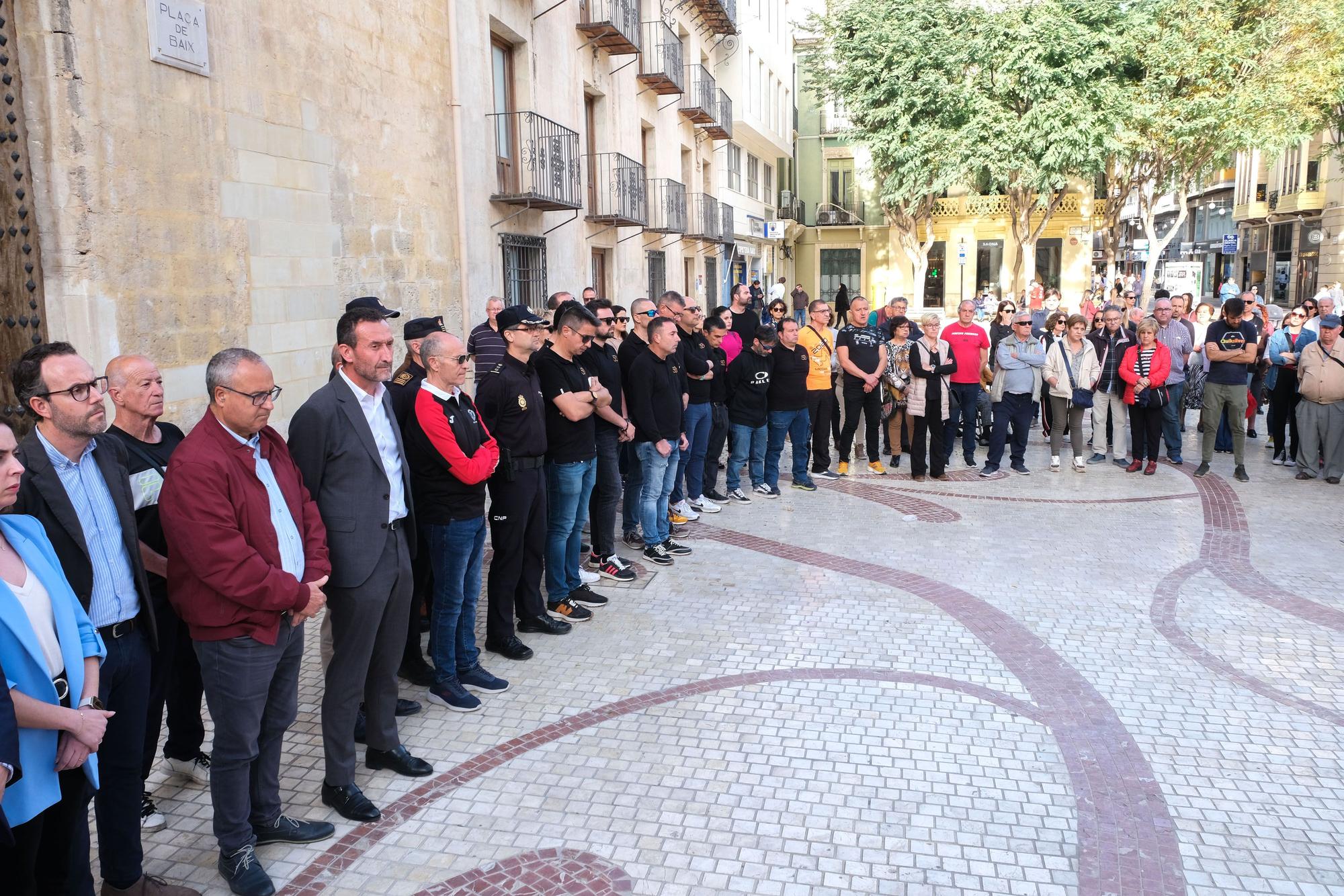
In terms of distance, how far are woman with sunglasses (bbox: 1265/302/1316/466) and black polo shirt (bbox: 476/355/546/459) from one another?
9222mm

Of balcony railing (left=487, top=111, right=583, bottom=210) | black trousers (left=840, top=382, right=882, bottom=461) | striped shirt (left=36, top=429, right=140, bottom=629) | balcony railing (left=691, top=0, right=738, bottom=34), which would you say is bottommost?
black trousers (left=840, top=382, right=882, bottom=461)

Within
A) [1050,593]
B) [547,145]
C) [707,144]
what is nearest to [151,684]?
[1050,593]

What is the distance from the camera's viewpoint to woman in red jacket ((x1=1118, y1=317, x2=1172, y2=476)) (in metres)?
10.5

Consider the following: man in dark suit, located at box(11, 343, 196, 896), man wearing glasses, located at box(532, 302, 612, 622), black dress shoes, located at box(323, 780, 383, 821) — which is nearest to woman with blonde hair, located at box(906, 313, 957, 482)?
man wearing glasses, located at box(532, 302, 612, 622)

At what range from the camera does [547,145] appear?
1377 centimetres

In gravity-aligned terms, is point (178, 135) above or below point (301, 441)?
above

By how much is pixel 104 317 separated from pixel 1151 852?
636cm

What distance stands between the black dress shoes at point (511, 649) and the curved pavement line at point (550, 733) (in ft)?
2.71

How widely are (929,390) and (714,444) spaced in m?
2.59

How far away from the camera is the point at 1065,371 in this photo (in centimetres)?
1088

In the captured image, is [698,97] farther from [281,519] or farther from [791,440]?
[281,519]

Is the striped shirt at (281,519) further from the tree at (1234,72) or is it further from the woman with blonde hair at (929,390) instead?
the tree at (1234,72)

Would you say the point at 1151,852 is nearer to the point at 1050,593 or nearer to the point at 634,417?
the point at 1050,593

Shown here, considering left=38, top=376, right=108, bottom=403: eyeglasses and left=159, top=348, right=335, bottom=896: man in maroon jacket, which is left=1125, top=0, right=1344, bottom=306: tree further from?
left=38, top=376, right=108, bottom=403: eyeglasses
